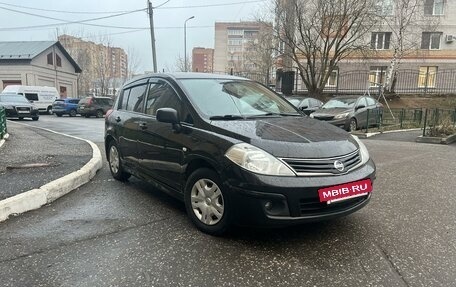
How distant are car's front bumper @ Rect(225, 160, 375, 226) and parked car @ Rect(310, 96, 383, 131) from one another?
1032 centimetres

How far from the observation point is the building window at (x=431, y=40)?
3325 centimetres

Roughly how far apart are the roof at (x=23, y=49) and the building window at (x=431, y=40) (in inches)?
1514

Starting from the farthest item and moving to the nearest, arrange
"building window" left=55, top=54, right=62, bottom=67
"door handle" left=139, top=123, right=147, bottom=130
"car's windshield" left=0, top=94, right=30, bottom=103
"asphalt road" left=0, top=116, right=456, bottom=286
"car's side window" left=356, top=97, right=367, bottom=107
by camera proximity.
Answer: "building window" left=55, top=54, right=62, bottom=67 < "car's windshield" left=0, top=94, right=30, bottom=103 < "car's side window" left=356, top=97, right=367, bottom=107 < "door handle" left=139, top=123, right=147, bottom=130 < "asphalt road" left=0, top=116, right=456, bottom=286

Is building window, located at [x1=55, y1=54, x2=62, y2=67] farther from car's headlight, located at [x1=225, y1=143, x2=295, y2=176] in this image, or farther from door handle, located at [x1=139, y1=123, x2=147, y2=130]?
car's headlight, located at [x1=225, y1=143, x2=295, y2=176]

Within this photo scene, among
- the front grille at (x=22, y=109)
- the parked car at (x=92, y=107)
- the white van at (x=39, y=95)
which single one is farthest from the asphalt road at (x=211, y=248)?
the white van at (x=39, y=95)

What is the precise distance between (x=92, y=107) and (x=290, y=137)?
2695 centimetres

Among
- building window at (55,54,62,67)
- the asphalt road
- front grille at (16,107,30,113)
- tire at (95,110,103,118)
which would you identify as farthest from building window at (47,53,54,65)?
the asphalt road

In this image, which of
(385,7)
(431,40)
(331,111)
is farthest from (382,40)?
(331,111)

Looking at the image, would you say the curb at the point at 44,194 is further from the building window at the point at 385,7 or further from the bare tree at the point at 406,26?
the bare tree at the point at 406,26

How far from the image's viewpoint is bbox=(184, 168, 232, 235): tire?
353 cm

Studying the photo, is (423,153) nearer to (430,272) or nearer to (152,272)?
(430,272)

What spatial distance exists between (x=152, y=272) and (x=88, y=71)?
67.8 m

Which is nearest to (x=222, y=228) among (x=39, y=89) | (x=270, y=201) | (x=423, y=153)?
(x=270, y=201)

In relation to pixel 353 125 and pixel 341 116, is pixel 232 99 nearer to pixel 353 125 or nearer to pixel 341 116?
pixel 341 116
